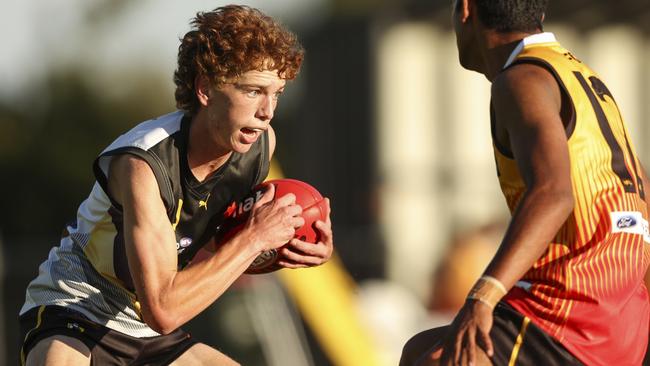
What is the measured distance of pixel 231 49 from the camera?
5727mm

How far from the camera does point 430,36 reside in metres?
22.2

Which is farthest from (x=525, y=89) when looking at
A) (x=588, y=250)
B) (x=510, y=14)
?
(x=588, y=250)

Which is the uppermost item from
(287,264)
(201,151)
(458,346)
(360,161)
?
(201,151)

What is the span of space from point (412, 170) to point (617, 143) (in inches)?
682

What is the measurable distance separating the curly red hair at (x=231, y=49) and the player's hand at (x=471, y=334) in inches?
68.4

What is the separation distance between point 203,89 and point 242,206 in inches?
23.4

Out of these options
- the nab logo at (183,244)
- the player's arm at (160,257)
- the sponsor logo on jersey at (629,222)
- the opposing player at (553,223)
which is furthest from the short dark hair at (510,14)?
the nab logo at (183,244)

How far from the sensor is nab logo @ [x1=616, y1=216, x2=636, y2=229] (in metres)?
4.95

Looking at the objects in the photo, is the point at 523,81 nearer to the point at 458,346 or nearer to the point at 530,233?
the point at 530,233

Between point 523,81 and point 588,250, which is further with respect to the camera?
point 588,250

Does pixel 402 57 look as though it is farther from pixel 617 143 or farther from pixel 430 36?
pixel 617 143

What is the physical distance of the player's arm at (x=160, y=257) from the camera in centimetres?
531

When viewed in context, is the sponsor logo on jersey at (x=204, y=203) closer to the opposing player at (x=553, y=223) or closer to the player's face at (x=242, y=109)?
the player's face at (x=242, y=109)

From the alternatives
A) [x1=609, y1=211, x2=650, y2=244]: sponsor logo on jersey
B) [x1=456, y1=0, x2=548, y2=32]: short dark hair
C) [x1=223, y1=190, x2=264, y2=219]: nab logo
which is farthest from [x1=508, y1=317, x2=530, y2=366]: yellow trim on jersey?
[x1=223, y1=190, x2=264, y2=219]: nab logo
